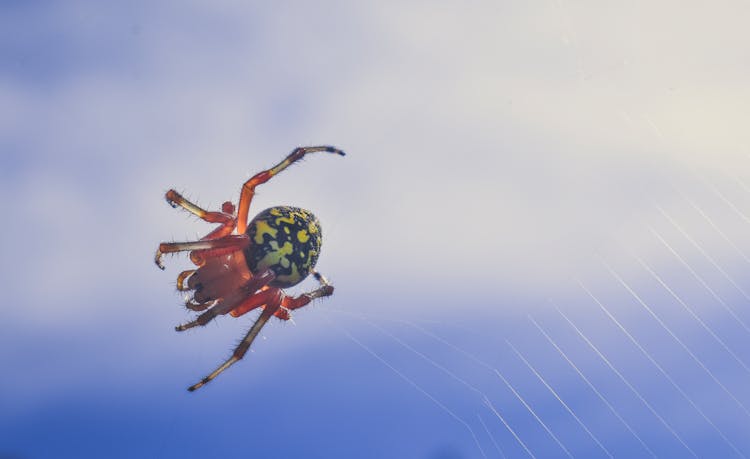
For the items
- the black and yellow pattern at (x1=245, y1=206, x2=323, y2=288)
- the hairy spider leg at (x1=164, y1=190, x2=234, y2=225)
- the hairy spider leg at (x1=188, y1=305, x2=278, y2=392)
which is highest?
the hairy spider leg at (x1=164, y1=190, x2=234, y2=225)

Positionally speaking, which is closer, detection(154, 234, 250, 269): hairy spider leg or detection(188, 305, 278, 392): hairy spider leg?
detection(154, 234, 250, 269): hairy spider leg

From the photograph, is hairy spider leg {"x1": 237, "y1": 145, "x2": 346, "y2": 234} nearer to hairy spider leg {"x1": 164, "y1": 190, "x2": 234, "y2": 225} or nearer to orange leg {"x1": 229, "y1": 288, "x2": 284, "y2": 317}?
hairy spider leg {"x1": 164, "y1": 190, "x2": 234, "y2": 225}

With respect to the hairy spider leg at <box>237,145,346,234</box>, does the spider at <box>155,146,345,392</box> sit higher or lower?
lower

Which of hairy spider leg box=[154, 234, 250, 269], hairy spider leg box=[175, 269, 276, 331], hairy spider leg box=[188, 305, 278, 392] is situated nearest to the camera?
hairy spider leg box=[154, 234, 250, 269]

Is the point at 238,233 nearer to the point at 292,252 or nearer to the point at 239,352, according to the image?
the point at 292,252

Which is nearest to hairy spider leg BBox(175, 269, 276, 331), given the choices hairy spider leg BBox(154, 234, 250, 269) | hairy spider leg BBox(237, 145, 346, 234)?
hairy spider leg BBox(154, 234, 250, 269)

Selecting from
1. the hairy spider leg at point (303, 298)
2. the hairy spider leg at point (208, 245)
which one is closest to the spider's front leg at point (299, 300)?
the hairy spider leg at point (303, 298)

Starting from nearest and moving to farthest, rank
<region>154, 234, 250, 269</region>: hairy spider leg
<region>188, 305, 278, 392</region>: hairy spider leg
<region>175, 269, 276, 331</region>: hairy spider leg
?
<region>154, 234, 250, 269</region>: hairy spider leg, <region>175, 269, 276, 331</region>: hairy spider leg, <region>188, 305, 278, 392</region>: hairy spider leg
